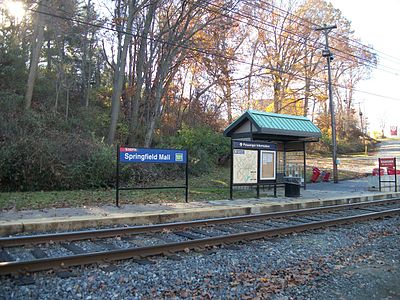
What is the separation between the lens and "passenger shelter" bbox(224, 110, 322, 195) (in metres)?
17.1

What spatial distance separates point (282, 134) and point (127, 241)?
36.8 feet

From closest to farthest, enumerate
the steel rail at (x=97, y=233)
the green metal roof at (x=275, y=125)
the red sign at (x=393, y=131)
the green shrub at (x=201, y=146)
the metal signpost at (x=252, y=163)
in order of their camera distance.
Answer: the steel rail at (x=97, y=233) → the metal signpost at (x=252, y=163) → the green metal roof at (x=275, y=125) → the green shrub at (x=201, y=146) → the red sign at (x=393, y=131)

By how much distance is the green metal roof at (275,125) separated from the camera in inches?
660

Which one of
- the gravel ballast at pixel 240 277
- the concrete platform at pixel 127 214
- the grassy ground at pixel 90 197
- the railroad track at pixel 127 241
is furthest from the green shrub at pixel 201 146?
the gravel ballast at pixel 240 277

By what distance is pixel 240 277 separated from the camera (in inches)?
228

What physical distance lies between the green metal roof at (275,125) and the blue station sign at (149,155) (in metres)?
5.00

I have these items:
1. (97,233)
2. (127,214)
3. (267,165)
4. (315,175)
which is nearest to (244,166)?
(267,165)

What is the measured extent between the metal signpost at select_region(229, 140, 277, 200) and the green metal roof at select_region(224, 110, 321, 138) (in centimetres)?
139

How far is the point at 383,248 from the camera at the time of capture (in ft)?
26.6

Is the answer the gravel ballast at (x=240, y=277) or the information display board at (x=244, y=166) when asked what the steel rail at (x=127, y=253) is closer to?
the gravel ballast at (x=240, y=277)

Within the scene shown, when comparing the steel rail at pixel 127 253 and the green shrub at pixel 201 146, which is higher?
the green shrub at pixel 201 146

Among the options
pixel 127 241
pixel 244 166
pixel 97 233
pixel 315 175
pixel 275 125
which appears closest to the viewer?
pixel 127 241

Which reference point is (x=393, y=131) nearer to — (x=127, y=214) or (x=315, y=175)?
(x=315, y=175)

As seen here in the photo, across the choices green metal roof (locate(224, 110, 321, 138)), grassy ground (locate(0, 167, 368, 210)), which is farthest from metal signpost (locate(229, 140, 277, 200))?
green metal roof (locate(224, 110, 321, 138))
